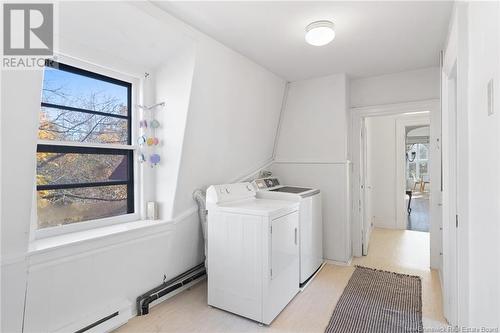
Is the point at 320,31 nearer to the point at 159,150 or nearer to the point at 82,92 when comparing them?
the point at 159,150

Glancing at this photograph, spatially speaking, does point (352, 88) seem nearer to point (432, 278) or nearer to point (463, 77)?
point (463, 77)

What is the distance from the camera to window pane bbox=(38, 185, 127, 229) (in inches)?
76.0

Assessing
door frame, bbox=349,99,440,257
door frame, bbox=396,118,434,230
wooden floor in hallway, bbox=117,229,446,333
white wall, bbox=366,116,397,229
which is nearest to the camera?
wooden floor in hallway, bbox=117,229,446,333

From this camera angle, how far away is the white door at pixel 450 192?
1968mm

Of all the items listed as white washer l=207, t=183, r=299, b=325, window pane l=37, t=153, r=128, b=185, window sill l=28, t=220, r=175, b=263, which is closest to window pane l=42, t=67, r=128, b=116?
window pane l=37, t=153, r=128, b=185

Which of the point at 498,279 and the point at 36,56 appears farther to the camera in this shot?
the point at 36,56

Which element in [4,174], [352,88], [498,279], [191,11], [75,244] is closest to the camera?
[498,279]

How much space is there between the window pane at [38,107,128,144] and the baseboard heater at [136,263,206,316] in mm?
1388

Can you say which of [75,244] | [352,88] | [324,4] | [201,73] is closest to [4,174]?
[75,244]

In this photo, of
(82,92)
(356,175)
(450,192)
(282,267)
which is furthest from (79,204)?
(356,175)

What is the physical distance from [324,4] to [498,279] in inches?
73.8

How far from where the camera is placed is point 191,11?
1.99 metres

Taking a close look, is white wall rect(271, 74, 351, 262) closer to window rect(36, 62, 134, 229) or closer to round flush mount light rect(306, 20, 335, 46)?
A: round flush mount light rect(306, 20, 335, 46)

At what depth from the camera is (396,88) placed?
3.42 meters
